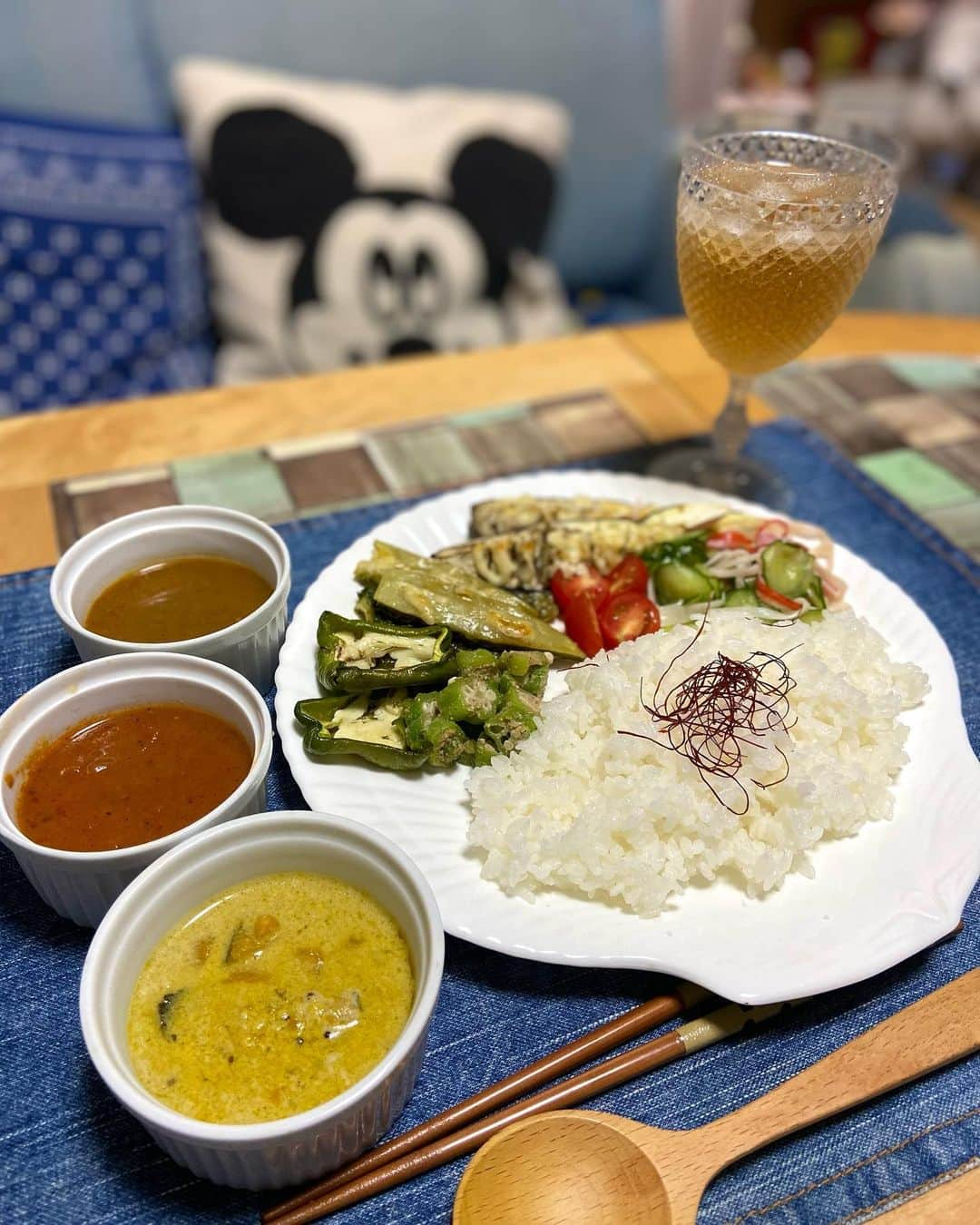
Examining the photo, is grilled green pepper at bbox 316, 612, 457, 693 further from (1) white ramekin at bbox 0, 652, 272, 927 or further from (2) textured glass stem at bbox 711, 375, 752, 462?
(2) textured glass stem at bbox 711, 375, 752, 462

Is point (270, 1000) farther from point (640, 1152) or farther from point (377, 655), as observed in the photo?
point (377, 655)

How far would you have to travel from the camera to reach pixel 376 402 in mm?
2291

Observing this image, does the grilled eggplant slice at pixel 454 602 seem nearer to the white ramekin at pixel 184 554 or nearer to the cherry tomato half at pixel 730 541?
the white ramekin at pixel 184 554

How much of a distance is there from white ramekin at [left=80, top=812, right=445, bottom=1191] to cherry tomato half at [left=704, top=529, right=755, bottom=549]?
913mm

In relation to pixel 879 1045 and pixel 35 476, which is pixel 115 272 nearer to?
pixel 35 476

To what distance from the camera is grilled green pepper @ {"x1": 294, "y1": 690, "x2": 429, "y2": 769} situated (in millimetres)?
1291

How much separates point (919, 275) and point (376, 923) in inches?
144

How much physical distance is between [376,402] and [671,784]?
4.52 ft

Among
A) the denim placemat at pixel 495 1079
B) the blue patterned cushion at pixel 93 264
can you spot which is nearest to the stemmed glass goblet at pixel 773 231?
the denim placemat at pixel 495 1079

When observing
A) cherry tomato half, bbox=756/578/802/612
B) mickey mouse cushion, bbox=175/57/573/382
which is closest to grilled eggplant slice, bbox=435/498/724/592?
cherry tomato half, bbox=756/578/802/612

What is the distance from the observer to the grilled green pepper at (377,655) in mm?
1370

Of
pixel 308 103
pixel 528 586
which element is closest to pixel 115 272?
pixel 308 103

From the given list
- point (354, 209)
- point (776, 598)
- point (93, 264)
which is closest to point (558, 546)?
point (776, 598)

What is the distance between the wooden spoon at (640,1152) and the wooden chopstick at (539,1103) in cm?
3
